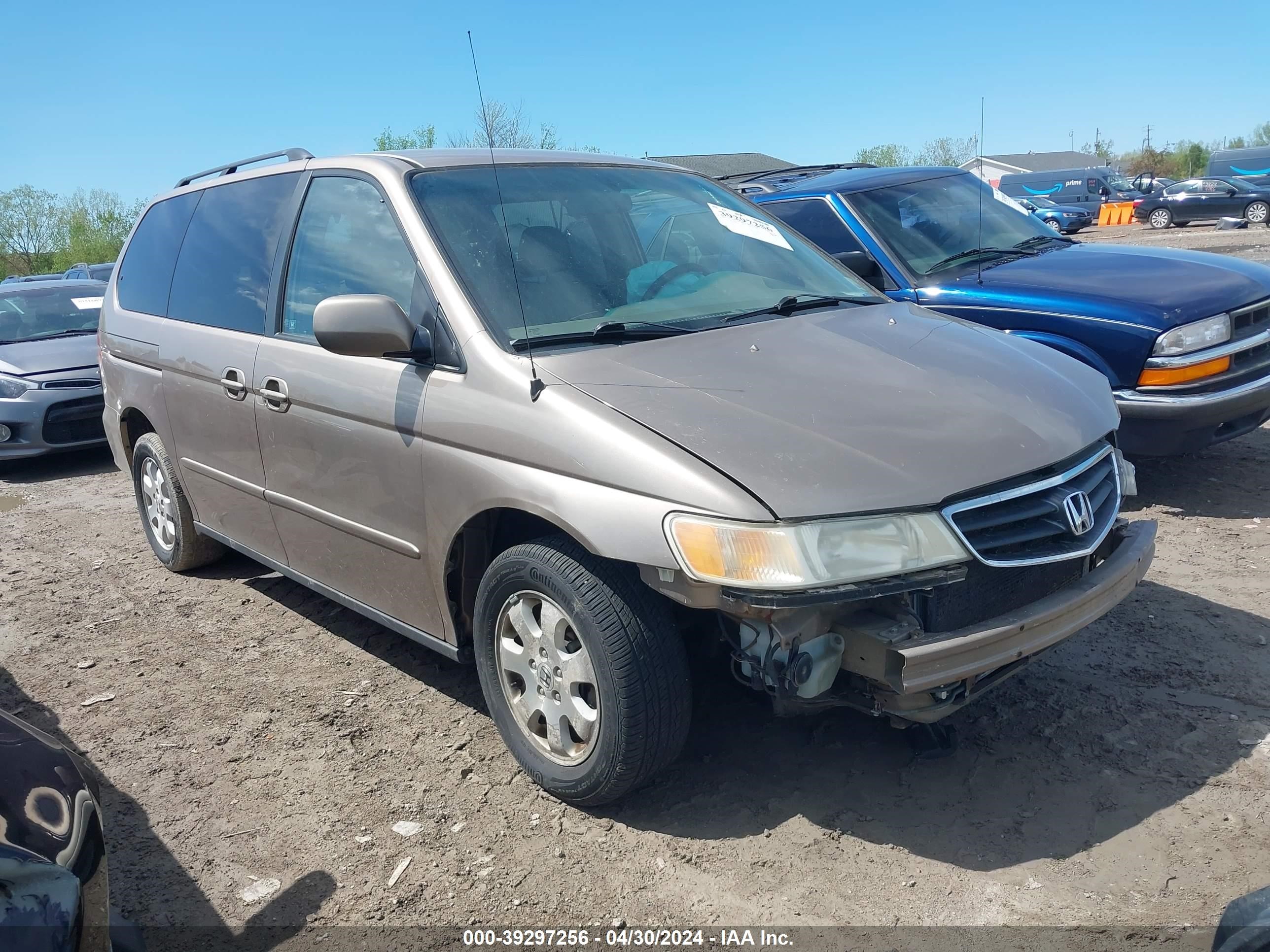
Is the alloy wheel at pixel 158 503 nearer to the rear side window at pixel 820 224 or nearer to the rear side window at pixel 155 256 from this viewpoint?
the rear side window at pixel 155 256

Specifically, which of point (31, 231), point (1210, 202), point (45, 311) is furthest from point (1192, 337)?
point (31, 231)

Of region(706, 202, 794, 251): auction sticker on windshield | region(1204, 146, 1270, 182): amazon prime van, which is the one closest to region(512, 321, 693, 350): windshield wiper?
region(706, 202, 794, 251): auction sticker on windshield

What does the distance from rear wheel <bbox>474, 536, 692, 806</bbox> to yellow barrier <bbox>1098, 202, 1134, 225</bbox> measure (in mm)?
39087

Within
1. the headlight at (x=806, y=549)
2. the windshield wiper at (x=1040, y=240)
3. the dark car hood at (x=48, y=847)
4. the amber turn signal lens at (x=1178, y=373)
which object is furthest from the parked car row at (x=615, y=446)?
the windshield wiper at (x=1040, y=240)

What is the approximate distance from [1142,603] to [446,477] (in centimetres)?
296

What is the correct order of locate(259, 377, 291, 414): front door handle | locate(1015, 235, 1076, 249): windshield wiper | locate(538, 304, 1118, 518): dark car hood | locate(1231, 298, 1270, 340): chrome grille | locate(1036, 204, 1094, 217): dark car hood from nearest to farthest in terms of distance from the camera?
locate(538, 304, 1118, 518): dark car hood < locate(259, 377, 291, 414): front door handle < locate(1231, 298, 1270, 340): chrome grille < locate(1015, 235, 1076, 249): windshield wiper < locate(1036, 204, 1094, 217): dark car hood

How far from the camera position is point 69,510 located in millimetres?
7164

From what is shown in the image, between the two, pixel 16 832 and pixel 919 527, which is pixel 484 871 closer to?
pixel 16 832

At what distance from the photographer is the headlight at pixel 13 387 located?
27.0 ft

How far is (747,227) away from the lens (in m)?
3.97

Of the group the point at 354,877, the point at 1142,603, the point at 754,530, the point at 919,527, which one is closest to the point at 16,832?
the point at 354,877

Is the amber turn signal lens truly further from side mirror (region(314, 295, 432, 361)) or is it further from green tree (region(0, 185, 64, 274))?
green tree (region(0, 185, 64, 274))

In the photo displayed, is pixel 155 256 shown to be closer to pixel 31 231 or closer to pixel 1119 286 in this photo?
pixel 1119 286

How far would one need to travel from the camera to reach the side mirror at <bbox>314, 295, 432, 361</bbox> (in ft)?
9.79
